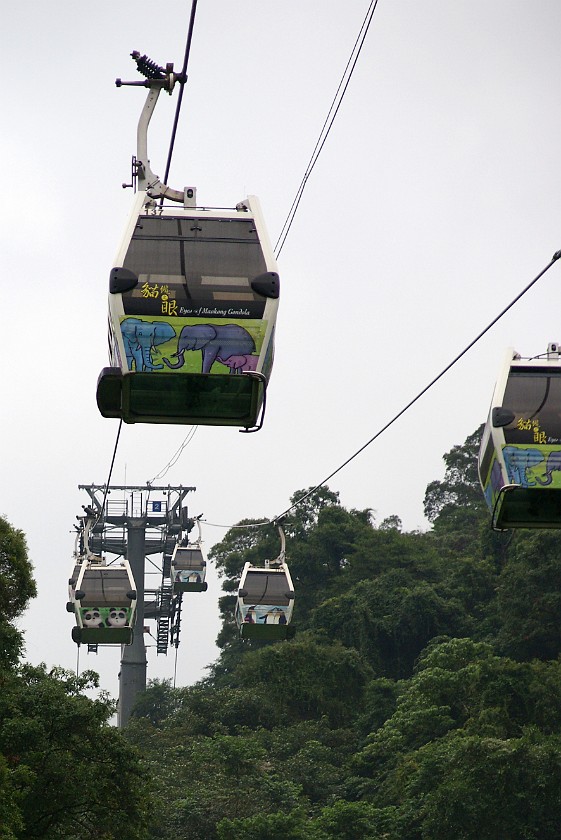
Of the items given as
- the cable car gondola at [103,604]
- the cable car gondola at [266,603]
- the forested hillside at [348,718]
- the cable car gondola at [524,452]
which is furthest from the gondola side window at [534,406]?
the cable car gondola at [103,604]

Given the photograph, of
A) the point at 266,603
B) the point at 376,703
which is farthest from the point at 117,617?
the point at 376,703

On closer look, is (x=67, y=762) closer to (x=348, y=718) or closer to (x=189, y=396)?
(x=189, y=396)

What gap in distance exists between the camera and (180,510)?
2554 inches

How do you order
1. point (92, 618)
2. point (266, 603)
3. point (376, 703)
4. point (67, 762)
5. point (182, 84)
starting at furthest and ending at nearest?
1. point (376, 703)
2. point (92, 618)
3. point (266, 603)
4. point (67, 762)
5. point (182, 84)

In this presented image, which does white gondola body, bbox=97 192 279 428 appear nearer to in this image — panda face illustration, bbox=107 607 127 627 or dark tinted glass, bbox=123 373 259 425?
dark tinted glass, bbox=123 373 259 425

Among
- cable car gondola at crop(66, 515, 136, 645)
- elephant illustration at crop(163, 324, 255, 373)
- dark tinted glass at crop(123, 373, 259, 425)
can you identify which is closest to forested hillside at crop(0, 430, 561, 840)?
cable car gondola at crop(66, 515, 136, 645)

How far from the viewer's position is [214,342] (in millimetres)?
14086

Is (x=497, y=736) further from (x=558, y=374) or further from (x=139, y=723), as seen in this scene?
(x=558, y=374)

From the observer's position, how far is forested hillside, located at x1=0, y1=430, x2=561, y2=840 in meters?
26.7

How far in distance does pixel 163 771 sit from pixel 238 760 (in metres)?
2.15

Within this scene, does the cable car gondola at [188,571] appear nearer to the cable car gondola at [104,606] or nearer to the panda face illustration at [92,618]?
the cable car gondola at [104,606]

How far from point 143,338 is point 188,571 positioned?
37910 millimetres

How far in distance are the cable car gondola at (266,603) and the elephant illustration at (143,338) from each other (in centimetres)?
1303

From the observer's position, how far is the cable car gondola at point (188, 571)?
5103 centimetres
